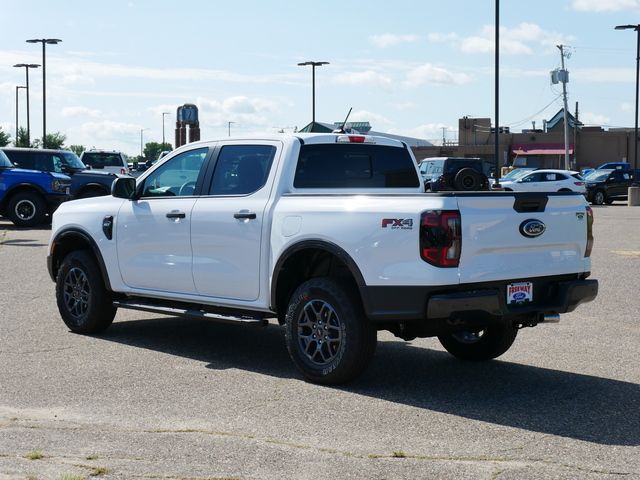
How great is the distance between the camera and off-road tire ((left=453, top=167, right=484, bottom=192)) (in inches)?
347

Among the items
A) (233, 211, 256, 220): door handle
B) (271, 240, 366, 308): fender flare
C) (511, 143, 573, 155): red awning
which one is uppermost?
(511, 143, 573, 155): red awning

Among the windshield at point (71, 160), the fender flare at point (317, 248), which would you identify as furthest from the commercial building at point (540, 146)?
the fender flare at point (317, 248)

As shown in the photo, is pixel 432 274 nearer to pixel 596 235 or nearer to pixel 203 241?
pixel 203 241

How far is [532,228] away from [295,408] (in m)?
2.09

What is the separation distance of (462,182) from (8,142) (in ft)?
331

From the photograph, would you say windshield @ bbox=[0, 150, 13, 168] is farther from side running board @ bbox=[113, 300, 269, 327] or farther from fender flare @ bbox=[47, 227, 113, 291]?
side running board @ bbox=[113, 300, 269, 327]

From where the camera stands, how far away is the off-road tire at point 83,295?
380 inches

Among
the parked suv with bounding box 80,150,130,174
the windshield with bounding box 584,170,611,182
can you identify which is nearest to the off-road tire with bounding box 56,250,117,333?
the parked suv with bounding box 80,150,130,174

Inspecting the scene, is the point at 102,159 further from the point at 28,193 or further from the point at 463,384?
the point at 463,384

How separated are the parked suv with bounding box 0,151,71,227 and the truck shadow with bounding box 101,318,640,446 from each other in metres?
16.2

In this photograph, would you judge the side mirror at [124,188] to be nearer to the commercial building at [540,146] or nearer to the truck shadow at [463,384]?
the truck shadow at [463,384]

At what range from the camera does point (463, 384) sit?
7.74 metres

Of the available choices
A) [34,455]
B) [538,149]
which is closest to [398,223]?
[34,455]

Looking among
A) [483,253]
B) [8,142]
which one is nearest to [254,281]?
[483,253]
